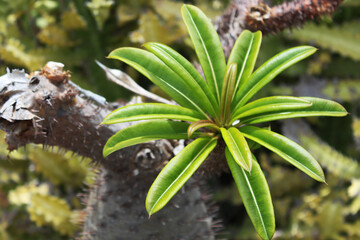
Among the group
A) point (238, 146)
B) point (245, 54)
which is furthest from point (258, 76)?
point (238, 146)

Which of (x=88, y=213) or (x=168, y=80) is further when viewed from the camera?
(x=88, y=213)

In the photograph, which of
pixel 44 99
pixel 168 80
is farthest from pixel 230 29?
pixel 44 99

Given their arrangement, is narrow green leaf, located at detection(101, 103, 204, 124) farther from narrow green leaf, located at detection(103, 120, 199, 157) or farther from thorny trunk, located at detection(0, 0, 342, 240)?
thorny trunk, located at detection(0, 0, 342, 240)

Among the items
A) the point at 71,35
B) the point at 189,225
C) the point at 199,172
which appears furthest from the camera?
the point at 71,35

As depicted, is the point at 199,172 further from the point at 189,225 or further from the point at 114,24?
the point at 114,24

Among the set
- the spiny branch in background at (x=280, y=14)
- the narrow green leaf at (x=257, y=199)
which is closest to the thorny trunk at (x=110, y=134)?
the spiny branch in background at (x=280, y=14)

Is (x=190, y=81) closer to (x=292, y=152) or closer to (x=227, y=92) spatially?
(x=227, y=92)
